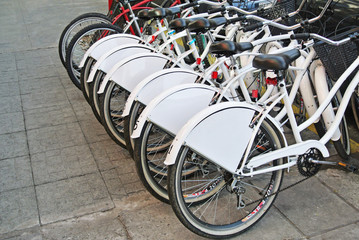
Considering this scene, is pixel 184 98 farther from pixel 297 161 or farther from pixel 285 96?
pixel 297 161

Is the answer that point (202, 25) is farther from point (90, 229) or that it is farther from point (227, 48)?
point (90, 229)

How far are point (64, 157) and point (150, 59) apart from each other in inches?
53.8

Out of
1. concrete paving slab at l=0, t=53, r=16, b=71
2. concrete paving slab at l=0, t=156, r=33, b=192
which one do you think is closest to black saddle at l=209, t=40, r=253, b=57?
concrete paving slab at l=0, t=156, r=33, b=192

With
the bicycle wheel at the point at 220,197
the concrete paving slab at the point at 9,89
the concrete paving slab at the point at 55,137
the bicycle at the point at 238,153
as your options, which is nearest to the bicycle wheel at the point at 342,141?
the bicycle at the point at 238,153

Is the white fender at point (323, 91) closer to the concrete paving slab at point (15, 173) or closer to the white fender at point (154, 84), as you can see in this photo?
the white fender at point (154, 84)

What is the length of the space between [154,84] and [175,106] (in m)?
0.47

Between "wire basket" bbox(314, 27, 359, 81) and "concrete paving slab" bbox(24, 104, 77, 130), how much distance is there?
3.10 metres

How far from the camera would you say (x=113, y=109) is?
4.70m

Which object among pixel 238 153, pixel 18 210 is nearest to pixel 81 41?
pixel 18 210

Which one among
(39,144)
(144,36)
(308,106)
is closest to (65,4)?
(144,36)

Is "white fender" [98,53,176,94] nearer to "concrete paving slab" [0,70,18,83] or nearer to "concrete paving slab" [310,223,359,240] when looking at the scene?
"concrete paving slab" [310,223,359,240]

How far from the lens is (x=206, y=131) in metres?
3.04

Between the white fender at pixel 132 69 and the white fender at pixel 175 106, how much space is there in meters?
0.89

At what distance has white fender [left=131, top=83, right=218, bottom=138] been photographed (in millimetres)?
3404
